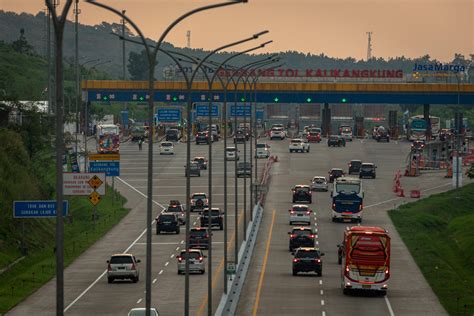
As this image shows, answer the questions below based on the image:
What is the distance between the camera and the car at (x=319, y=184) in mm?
138625

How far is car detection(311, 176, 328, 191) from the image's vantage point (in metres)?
139

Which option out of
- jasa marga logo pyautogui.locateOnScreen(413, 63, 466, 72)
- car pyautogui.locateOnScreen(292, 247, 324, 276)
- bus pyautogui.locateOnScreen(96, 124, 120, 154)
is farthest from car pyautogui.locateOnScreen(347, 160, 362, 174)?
car pyautogui.locateOnScreen(292, 247, 324, 276)

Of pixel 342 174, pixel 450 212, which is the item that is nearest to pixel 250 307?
pixel 450 212

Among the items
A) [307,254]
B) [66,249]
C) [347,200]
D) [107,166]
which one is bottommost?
[66,249]

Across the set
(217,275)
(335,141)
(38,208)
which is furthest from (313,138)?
(38,208)

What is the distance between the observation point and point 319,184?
456 feet

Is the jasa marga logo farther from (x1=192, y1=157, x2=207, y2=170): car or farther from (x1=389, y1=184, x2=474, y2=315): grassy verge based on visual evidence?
(x1=389, y1=184, x2=474, y2=315): grassy verge

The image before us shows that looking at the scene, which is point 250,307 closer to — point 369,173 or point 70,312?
point 70,312

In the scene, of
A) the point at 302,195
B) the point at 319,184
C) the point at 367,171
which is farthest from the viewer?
the point at 367,171

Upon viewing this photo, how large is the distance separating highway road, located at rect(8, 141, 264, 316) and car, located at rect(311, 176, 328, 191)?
22.8 ft

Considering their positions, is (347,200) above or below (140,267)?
above

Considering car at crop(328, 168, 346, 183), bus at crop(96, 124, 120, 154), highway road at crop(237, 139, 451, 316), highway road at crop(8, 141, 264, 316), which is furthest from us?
bus at crop(96, 124, 120, 154)

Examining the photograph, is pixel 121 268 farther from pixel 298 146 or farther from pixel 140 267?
pixel 298 146

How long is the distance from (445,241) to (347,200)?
8.80 m
